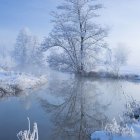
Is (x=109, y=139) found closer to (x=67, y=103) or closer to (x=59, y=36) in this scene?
(x=67, y=103)

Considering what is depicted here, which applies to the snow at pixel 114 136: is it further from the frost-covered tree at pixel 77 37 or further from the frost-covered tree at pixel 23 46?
the frost-covered tree at pixel 23 46

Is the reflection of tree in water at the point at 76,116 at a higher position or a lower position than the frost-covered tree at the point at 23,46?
lower

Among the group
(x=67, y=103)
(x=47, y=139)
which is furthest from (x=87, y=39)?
(x=47, y=139)

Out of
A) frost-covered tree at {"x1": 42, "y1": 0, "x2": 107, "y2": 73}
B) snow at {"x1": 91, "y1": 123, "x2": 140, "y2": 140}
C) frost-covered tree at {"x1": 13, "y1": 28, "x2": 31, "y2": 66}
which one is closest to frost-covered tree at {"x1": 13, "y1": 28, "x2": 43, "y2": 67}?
frost-covered tree at {"x1": 13, "y1": 28, "x2": 31, "y2": 66}

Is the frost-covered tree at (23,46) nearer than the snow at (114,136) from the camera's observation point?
No

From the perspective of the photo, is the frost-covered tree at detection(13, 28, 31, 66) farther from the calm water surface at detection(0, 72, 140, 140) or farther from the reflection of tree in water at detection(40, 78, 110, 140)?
the reflection of tree in water at detection(40, 78, 110, 140)

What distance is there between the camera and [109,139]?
7359mm

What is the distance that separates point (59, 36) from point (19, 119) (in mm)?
20177

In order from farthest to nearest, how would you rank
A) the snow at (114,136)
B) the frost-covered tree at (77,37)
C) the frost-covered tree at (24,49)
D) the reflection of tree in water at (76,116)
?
the frost-covered tree at (24,49), the frost-covered tree at (77,37), the reflection of tree in water at (76,116), the snow at (114,136)

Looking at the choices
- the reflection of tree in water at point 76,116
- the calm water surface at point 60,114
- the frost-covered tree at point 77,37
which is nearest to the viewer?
the calm water surface at point 60,114

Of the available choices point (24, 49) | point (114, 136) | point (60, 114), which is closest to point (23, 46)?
point (24, 49)

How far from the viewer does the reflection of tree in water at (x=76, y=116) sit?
911 centimetres

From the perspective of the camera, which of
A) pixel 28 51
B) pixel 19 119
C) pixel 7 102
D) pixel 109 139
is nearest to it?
pixel 109 139

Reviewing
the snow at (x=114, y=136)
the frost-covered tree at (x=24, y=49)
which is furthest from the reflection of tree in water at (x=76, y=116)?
the frost-covered tree at (x=24, y=49)
